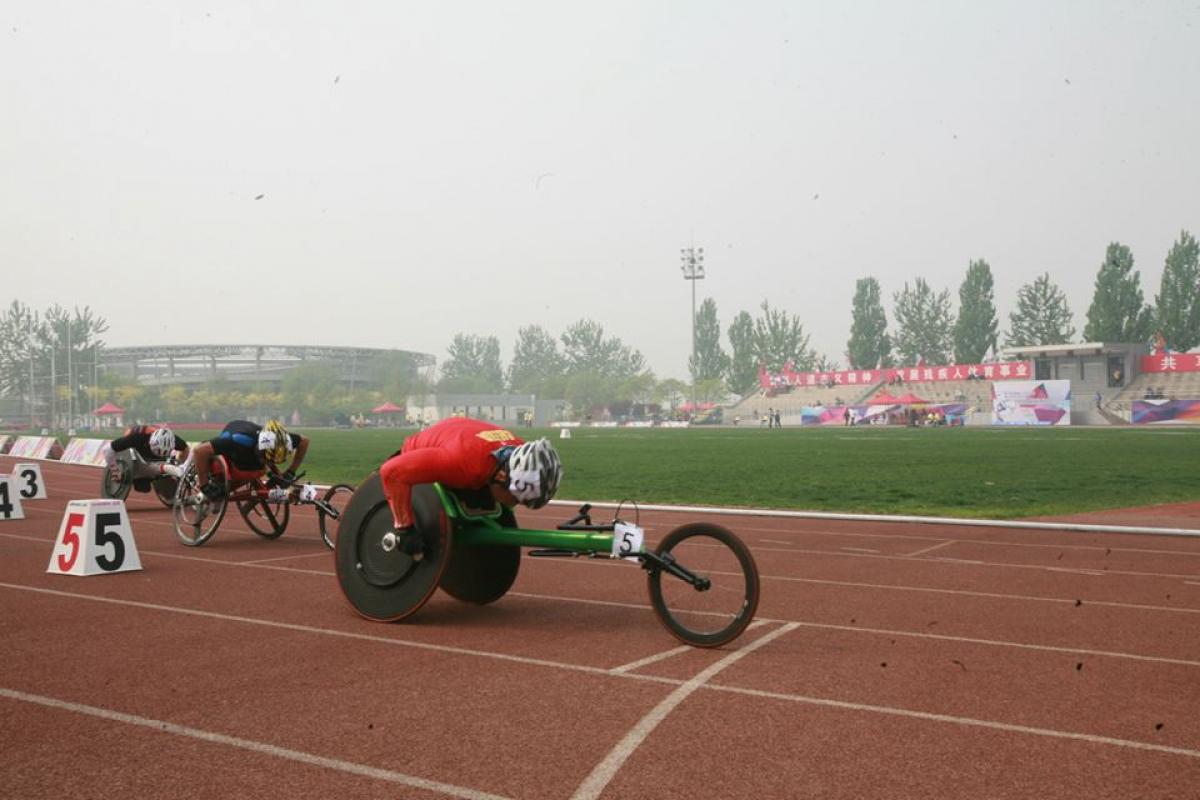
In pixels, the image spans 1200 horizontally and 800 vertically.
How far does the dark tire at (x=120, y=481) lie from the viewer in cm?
1661

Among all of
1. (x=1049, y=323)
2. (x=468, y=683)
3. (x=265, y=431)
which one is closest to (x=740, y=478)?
(x=265, y=431)

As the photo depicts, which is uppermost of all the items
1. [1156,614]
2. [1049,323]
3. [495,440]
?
[1049,323]

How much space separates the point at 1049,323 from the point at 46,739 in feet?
362

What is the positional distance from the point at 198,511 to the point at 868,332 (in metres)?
104

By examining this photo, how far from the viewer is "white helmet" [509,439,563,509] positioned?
7.05 meters

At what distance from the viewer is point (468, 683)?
5730 millimetres

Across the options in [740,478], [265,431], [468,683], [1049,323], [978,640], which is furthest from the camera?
[1049,323]

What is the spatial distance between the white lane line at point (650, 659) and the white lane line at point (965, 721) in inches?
25.5

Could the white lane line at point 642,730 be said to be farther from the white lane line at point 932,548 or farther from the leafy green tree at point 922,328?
the leafy green tree at point 922,328

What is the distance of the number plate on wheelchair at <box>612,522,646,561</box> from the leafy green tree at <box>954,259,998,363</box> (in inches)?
3951

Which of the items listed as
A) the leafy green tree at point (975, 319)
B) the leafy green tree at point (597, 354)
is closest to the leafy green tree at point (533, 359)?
the leafy green tree at point (597, 354)

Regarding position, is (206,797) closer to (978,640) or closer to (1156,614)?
(978,640)

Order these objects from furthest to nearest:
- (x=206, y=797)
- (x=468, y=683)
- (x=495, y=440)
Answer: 1. (x=495, y=440)
2. (x=468, y=683)
3. (x=206, y=797)

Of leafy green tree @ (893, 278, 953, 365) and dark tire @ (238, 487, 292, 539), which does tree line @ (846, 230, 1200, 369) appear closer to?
leafy green tree @ (893, 278, 953, 365)
